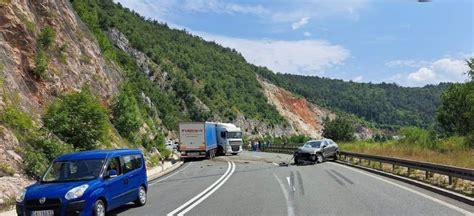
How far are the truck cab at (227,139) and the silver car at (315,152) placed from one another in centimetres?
1586

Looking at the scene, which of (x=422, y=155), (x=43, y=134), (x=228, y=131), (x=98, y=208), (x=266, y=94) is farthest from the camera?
(x=266, y=94)

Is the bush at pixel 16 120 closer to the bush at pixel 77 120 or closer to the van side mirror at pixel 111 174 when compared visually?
the bush at pixel 77 120

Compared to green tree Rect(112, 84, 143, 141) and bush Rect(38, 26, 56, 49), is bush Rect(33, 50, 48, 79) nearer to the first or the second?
bush Rect(38, 26, 56, 49)

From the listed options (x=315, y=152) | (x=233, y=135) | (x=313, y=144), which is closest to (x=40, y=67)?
(x=315, y=152)

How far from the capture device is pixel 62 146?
20.1 meters

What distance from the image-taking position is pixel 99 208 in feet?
35.3

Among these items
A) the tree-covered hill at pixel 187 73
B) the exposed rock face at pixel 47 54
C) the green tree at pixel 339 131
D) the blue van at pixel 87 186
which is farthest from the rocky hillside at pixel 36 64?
the green tree at pixel 339 131

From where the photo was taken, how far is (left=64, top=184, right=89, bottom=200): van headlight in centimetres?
1000

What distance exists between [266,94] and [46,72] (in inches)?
4527

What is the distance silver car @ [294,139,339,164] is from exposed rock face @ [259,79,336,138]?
94.8 m

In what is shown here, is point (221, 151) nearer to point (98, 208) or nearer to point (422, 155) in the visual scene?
point (422, 155)

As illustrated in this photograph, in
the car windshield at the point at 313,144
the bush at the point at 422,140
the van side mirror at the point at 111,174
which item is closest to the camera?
the van side mirror at the point at 111,174

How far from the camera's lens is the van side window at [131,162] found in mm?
12724

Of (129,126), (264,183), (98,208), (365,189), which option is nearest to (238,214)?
(98,208)
